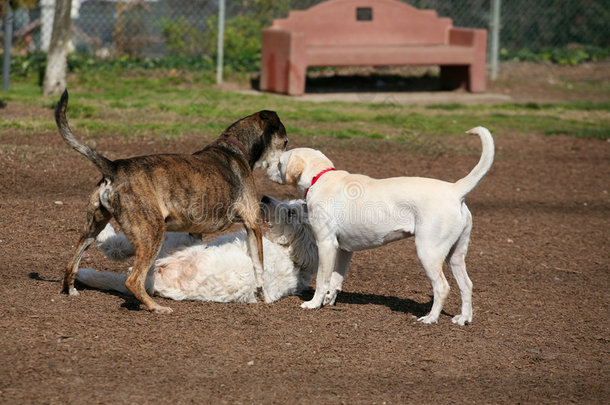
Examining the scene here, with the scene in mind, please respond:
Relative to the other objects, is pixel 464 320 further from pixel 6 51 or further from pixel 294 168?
pixel 6 51

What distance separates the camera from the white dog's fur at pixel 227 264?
16.3 feet

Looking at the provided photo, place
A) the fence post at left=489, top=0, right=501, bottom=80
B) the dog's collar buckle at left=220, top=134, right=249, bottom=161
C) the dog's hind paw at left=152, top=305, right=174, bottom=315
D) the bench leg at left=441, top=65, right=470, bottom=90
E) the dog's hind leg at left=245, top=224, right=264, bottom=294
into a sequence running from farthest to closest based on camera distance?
the fence post at left=489, top=0, right=501, bottom=80
the bench leg at left=441, top=65, right=470, bottom=90
the dog's collar buckle at left=220, top=134, right=249, bottom=161
the dog's hind leg at left=245, top=224, right=264, bottom=294
the dog's hind paw at left=152, top=305, right=174, bottom=315

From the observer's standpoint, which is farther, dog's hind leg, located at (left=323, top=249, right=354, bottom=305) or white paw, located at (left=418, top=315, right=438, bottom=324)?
dog's hind leg, located at (left=323, top=249, right=354, bottom=305)

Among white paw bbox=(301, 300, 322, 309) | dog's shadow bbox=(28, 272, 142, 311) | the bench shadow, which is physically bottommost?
white paw bbox=(301, 300, 322, 309)

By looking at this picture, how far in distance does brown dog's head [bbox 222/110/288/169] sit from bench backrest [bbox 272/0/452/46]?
889 cm

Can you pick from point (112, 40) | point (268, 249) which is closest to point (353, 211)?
point (268, 249)

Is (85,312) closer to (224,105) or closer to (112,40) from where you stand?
(224,105)

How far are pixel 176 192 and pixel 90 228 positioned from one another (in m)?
0.54

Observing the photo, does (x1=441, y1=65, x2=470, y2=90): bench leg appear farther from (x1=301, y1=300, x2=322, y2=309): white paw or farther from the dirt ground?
(x1=301, y1=300, x2=322, y2=309): white paw

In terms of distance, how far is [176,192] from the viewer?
4.65m

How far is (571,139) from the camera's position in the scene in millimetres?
11195

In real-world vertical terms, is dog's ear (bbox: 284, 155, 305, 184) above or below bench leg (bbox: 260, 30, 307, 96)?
below

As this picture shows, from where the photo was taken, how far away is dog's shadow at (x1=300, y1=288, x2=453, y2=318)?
5148mm

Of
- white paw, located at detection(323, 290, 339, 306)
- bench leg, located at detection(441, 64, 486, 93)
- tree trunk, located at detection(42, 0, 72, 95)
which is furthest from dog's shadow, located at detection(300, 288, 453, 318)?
bench leg, located at detection(441, 64, 486, 93)
